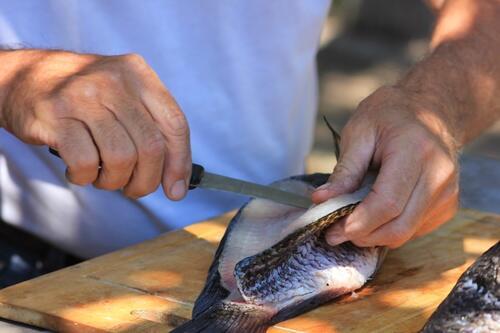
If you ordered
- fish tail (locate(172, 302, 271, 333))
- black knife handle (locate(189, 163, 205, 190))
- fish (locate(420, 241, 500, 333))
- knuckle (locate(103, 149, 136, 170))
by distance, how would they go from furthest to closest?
black knife handle (locate(189, 163, 205, 190)) < knuckle (locate(103, 149, 136, 170)) < fish tail (locate(172, 302, 271, 333)) < fish (locate(420, 241, 500, 333))

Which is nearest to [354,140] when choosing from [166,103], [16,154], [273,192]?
[273,192]

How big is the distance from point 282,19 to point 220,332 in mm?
1238

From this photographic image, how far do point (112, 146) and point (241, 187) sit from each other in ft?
1.42

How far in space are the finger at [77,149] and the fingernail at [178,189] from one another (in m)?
0.21

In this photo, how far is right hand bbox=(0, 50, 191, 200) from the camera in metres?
2.36

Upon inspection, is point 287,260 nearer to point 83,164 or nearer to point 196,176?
point 196,176

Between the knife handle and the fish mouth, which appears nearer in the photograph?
the fish mouth

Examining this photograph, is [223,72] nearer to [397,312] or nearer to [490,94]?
[490,94]

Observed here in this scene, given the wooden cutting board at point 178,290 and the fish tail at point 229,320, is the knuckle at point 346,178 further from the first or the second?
the fish tail at point 229,320

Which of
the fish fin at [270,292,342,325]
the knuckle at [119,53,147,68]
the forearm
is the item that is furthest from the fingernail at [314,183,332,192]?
the knuckle at [119,53,147,68]

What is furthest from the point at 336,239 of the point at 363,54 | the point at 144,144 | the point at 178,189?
the point at 363,54

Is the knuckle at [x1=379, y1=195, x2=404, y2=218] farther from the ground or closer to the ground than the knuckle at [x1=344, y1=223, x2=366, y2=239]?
farther from the ground

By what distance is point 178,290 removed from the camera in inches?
101

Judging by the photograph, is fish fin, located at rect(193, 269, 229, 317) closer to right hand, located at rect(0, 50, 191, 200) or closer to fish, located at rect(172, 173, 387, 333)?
fish, located at rect(172, 173, 387, 333)
